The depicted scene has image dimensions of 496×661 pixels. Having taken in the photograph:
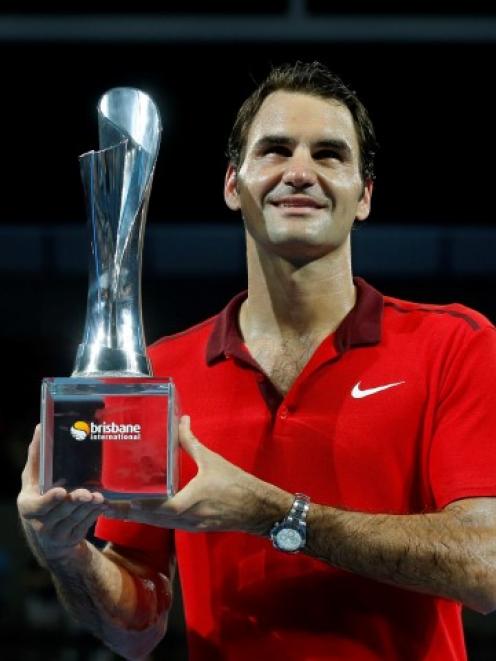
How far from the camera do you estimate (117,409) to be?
1467 mm

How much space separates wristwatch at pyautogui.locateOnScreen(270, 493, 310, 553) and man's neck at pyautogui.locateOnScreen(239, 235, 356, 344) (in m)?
0.44

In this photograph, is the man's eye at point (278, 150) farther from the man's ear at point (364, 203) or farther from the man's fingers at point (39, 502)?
the man's fingers at point (39, 502)

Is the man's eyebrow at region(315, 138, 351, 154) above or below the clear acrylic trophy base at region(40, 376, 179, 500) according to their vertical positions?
above

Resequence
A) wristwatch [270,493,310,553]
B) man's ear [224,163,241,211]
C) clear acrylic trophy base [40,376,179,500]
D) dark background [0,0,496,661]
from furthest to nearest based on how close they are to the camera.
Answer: dark background [0,0,496,661]
man's ear [224,163,241,211]
wristwatch [270,493,310,553]
clear acrylic trophy base [40,376,179,500]

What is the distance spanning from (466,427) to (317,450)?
0.21 m

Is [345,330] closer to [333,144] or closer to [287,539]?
[333,144]

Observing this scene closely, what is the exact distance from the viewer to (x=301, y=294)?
1.99 metres

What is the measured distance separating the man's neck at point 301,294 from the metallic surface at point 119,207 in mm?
395

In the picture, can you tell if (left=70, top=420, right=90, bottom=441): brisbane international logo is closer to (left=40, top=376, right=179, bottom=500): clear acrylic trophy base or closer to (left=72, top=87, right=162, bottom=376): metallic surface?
(left=40, top=376, right=179, bottom=500): clear acrylic trophy base

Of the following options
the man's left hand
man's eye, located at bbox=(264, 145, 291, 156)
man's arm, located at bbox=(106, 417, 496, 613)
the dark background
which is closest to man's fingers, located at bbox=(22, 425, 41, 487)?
the man's left hand

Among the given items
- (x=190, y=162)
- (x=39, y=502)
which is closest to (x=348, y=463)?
(x=39, y=502)

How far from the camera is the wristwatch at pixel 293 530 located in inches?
62.4

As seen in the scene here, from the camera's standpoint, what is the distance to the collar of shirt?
194 cm

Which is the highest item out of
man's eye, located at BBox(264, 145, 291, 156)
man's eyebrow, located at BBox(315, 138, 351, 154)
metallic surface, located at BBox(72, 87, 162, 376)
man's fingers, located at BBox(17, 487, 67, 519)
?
man's eyebrow, located at BBox(315, 138, 351, 154)
